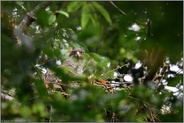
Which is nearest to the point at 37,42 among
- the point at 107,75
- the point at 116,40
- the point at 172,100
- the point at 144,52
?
the point at 116,40

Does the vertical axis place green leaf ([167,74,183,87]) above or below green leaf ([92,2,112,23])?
below

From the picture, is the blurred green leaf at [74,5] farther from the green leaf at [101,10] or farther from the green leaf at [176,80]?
the green leaf at [176,80]

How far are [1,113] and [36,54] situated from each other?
233 mm

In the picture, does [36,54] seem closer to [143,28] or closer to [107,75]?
[143,28]

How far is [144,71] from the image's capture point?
1.29 meters

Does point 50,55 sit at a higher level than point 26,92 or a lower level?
higher

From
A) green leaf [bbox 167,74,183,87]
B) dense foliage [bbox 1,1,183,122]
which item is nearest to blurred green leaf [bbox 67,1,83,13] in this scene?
dense foliage [bbox 1,1,183,122]

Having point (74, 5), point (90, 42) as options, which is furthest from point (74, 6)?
point (90, 42)

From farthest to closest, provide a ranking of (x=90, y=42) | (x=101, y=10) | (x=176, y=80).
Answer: (x=176, y=80)
(x=90, y=42)
(x=101, y=10)

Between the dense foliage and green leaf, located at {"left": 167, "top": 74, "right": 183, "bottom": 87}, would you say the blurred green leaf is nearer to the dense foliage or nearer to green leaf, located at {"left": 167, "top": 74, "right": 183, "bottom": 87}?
the dense foliage

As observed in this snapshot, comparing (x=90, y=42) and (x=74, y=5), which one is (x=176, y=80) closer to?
(x=90, y=42)

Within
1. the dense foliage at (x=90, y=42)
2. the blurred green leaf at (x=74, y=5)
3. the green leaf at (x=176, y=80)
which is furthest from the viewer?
the green leaf at (x=176, y=80)

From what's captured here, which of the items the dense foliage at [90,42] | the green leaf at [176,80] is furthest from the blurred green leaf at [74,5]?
the green leaf at [176,80]

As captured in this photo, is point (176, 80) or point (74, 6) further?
point (176, 80)
